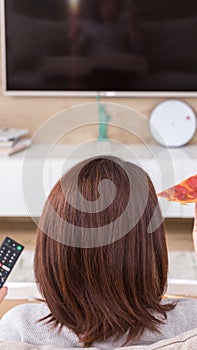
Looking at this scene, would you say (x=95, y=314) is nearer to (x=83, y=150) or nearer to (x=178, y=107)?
(x=83, y=150)

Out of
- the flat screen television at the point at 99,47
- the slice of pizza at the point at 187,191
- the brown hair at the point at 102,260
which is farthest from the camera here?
the flat screen television at the point at 99,47

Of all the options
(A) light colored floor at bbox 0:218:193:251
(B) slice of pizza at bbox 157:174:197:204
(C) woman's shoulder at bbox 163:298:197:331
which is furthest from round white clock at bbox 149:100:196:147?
(C) woman's shoulder at bbox 163:298:197:331

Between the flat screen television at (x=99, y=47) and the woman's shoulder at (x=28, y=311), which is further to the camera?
the flat screen television at (x=99, y=47)

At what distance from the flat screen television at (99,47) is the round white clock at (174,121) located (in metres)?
0.08

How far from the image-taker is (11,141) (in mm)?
3717

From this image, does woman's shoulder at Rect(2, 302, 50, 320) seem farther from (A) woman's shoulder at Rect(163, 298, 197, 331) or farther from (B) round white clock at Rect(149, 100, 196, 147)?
(B) round white clock at Rect(149, 100, 196, 147)

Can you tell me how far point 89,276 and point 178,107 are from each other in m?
3.00

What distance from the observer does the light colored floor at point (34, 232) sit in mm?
3646

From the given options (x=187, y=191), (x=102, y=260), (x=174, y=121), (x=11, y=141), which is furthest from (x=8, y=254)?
(x=174, y=121)

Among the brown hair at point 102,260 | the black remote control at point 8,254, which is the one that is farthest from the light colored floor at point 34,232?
the brown hair at point 102,260

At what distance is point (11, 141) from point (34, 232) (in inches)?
21.7

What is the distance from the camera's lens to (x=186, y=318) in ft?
3.54

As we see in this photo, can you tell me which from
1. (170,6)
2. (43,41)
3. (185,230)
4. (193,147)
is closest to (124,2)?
(170,6)

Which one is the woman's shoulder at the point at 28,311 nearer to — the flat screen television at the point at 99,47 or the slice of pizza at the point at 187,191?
the slice of pizza at the point at 187,191
